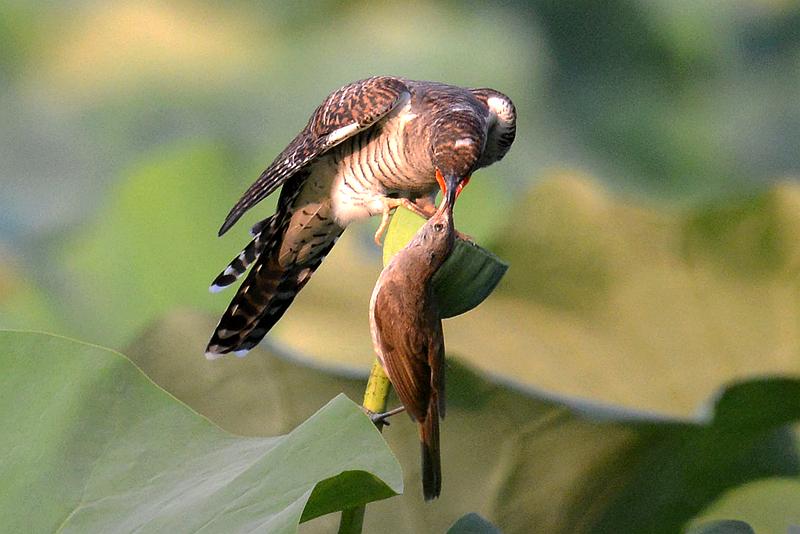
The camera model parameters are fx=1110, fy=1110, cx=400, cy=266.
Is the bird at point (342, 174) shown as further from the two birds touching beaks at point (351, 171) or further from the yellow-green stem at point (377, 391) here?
the yellow-green stem at point (377, 391)

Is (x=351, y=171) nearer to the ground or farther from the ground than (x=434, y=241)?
nearer to the ground

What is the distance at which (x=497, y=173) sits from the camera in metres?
3.51

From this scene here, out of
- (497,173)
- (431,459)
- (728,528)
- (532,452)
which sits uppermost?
(431,459)

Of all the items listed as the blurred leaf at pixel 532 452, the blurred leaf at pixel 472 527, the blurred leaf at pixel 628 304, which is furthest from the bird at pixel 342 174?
the blurred leaf at pixel 472 527

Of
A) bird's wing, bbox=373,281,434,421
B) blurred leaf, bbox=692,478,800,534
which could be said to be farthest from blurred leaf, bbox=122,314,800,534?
bird's wing, bbox=373,281,434,421

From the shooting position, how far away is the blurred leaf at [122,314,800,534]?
1423 millimetres

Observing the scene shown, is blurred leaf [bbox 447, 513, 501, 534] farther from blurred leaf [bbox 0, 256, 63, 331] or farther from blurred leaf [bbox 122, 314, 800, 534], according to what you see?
blurred leaf [bbox 0, 256, 63, 331]

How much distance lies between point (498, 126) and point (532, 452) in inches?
21.2

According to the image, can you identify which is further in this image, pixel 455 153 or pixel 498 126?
pixel 498 126

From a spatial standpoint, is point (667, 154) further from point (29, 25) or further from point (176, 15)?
point (29, 25)

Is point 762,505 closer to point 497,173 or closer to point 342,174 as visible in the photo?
point 342,174

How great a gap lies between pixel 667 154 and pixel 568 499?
2.60 m

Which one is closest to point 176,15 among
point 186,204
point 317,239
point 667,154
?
point 186,204

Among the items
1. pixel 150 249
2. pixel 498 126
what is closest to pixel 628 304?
pixel 498 126
